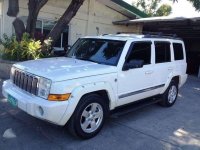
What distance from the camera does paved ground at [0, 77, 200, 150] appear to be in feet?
14.5

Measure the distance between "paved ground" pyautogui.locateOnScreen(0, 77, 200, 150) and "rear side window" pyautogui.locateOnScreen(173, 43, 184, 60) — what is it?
1687 millimetres

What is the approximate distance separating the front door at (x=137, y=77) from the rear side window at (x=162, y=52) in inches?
12.4

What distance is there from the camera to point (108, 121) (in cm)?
563

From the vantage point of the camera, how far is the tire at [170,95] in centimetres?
695

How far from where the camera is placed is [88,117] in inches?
183

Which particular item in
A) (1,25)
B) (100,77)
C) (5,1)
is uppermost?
(5,1)

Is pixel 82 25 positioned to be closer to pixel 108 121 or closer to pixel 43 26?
pixel 43 26

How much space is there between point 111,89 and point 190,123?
2.40 m

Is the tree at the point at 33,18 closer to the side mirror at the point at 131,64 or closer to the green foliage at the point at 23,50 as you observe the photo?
the green foliage at the point at 23,50

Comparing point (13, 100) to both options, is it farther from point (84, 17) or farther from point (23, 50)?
point (84, 17)

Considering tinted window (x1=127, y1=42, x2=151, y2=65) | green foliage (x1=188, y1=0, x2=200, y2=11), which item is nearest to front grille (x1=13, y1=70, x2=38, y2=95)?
tinted window (x1=127, y1=42, x2=151, y2=65)

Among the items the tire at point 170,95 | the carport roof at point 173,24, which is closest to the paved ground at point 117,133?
the tire at point 170,95

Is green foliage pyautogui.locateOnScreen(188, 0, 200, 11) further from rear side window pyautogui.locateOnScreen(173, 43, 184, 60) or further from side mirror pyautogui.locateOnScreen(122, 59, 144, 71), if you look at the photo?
side mirror pyautogui.locateOnScreen(122, 59, 144, 71)

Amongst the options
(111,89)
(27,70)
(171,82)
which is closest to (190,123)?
(171,82)
